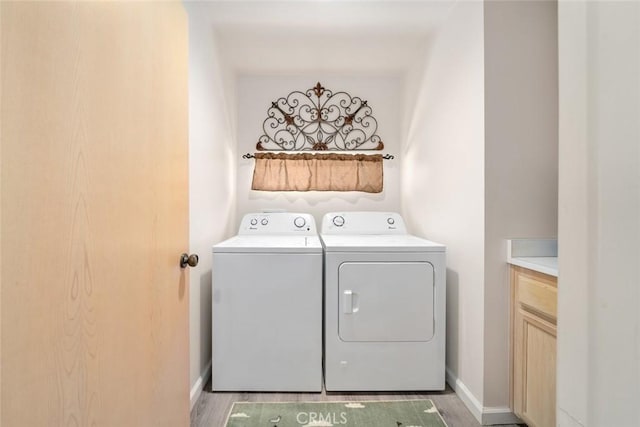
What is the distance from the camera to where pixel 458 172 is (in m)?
1.96

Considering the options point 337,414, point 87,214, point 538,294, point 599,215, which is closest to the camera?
point 599,215

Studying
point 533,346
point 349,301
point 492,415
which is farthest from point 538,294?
point 349,301

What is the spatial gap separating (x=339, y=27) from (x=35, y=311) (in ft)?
7.43

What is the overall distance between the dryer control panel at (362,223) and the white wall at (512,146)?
3.65 feet

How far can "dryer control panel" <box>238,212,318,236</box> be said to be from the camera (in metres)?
2.69

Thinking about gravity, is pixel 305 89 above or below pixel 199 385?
above

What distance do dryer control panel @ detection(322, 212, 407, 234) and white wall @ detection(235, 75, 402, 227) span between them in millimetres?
229

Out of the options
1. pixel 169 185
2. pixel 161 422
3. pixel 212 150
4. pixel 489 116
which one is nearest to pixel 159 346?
pixel 161 422

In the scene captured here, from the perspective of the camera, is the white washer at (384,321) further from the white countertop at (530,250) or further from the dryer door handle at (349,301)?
the white countertop at (530,250)

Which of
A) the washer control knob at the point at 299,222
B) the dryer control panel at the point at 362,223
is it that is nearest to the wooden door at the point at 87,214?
the washer control knob at the point at 299,222

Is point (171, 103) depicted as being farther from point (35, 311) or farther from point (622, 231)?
point (622, 231)

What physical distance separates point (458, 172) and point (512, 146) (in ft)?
1.11

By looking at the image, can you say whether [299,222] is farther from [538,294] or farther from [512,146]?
[538,294]

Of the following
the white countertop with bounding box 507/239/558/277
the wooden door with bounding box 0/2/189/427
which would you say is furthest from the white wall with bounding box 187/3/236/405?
the white countertop with bounding box 507/239/558/277
